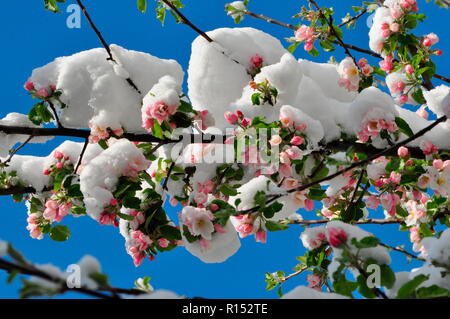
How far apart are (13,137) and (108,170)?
2.22 feet

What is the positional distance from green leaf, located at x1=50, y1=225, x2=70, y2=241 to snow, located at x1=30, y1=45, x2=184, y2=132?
678 millimetres

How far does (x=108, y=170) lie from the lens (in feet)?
5.68

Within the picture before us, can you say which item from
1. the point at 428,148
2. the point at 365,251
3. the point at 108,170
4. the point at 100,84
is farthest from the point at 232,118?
the point at 428,148

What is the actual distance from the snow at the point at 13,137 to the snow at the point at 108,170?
550 mm

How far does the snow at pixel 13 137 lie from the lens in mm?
1983

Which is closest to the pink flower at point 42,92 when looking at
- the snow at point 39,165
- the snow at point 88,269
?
the snow at point 39,165

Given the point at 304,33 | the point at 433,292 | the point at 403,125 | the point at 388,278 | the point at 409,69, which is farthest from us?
the point at 304,33

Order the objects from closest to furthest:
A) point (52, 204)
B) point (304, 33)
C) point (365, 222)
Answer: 1. point (52, 204)
2. point (304, 33)
3. point (365, 222)

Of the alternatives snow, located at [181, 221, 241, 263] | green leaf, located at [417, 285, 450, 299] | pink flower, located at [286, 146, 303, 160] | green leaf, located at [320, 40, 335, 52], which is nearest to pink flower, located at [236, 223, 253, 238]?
snow, located at [181, 221, 241, 263]

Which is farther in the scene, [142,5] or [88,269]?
[142,5]

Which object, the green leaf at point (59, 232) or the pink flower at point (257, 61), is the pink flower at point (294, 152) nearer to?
the pink flower at point (257, 61)

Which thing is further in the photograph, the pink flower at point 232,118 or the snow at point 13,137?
the snow at point 13,137

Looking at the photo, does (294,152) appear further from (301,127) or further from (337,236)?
(337,236)
